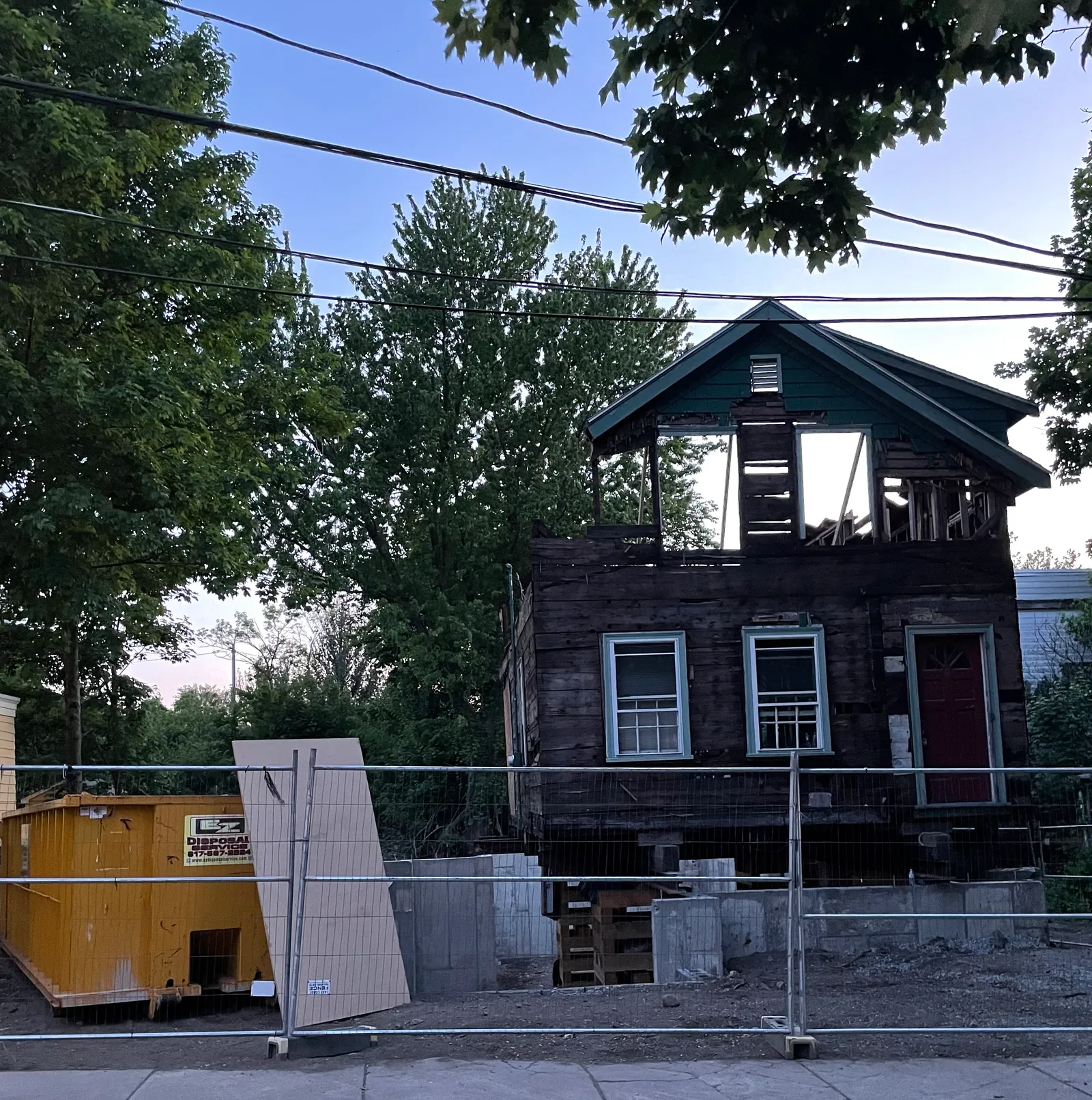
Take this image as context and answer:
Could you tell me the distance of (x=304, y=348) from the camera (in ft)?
87.6

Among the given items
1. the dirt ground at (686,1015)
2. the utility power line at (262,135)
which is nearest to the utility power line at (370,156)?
the utility power line at (262,135)

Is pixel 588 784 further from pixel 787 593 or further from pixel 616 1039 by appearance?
pixel 616 1039

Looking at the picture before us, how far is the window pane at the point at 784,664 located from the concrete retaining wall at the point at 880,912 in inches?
160

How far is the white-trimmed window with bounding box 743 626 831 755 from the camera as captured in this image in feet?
58.2

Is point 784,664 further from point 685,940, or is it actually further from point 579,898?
point 685,940

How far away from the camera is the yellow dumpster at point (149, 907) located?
1080 cm

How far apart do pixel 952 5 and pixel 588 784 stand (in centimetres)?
1254

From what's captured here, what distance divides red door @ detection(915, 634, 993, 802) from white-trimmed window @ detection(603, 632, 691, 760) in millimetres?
3592

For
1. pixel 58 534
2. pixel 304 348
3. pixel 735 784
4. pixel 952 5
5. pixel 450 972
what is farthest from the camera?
pixel 304 348

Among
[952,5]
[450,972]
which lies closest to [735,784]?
[450,972]

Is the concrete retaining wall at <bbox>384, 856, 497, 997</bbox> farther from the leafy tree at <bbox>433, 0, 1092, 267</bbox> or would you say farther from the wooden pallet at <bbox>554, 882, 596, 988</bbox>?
the leafy tree at <bbox>433, 0, 1092, 267</bbox>

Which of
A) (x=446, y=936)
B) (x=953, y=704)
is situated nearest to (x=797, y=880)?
(x=446, y=936)

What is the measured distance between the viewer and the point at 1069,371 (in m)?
25.8

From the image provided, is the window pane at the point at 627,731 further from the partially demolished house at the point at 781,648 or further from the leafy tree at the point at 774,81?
the leafy tree at the point at 774,81
